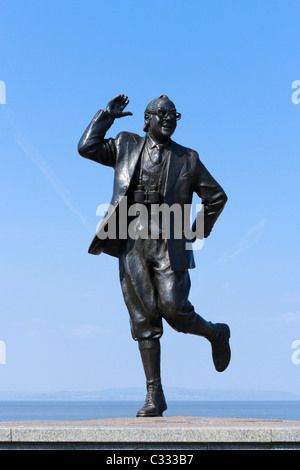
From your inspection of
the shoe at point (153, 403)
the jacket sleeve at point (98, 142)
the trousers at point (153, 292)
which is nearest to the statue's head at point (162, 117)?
the jacket sleeve at point (98, 142)

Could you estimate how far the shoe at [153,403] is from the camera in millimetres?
8422

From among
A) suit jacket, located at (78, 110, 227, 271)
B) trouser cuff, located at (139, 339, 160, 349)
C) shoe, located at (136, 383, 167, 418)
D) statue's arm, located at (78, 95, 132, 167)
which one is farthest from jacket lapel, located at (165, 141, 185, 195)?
shoe, located at (136, 383, 167, 418)

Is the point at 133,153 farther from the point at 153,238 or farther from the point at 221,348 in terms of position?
the point at 221,348

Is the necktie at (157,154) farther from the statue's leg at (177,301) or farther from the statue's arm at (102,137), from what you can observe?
the statue's leg at (177,301)

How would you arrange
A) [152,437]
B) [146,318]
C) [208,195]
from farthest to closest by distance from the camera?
[208,195]
[146,318]
[152,437]

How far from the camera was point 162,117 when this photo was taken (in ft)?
29.0

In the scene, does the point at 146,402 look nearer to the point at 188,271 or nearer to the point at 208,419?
the point at 208,419

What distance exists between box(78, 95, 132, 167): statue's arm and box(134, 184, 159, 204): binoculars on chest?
0.50m

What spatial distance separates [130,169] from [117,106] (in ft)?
2.25

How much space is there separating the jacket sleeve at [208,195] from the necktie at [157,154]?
17.0 inches

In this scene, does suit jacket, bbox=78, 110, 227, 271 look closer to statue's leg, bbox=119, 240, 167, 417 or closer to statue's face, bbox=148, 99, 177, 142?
statue's face, bbox=148, 99, 177, 142

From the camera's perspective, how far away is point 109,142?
8938 millimetres

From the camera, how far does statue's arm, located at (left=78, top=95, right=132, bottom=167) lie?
8797 millimetres

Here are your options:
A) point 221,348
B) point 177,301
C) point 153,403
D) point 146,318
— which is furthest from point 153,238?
point 153,403
